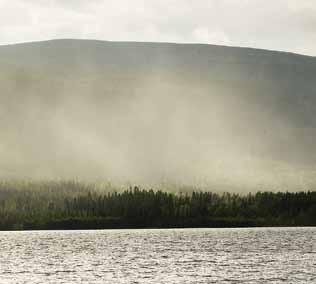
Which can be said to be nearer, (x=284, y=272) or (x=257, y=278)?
(x=257, y=278)

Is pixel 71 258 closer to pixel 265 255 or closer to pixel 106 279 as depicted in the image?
pixel 265 255

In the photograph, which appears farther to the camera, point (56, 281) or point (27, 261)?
point (27, 261)

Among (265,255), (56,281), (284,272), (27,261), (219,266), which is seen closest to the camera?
(56,281)

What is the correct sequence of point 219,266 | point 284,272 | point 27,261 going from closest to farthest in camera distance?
point 284,272 < point 219,266 < point 27,261

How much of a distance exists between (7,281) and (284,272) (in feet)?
161

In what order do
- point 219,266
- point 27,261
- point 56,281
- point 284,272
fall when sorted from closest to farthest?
point 56,281, point 284,272, point 219,266, point 27,261

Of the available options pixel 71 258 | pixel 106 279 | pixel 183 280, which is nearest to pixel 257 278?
pixel 183 280

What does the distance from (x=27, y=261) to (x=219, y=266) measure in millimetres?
47574

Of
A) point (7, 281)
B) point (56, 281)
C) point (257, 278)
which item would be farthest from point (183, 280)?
point (7, 281)

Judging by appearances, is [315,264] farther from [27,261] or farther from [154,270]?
[27,261]

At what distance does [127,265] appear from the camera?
17012 centimetres

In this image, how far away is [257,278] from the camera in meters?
134

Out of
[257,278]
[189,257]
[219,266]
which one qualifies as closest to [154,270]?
[219,266]

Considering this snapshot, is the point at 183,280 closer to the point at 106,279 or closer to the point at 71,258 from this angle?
the point at 106,279
